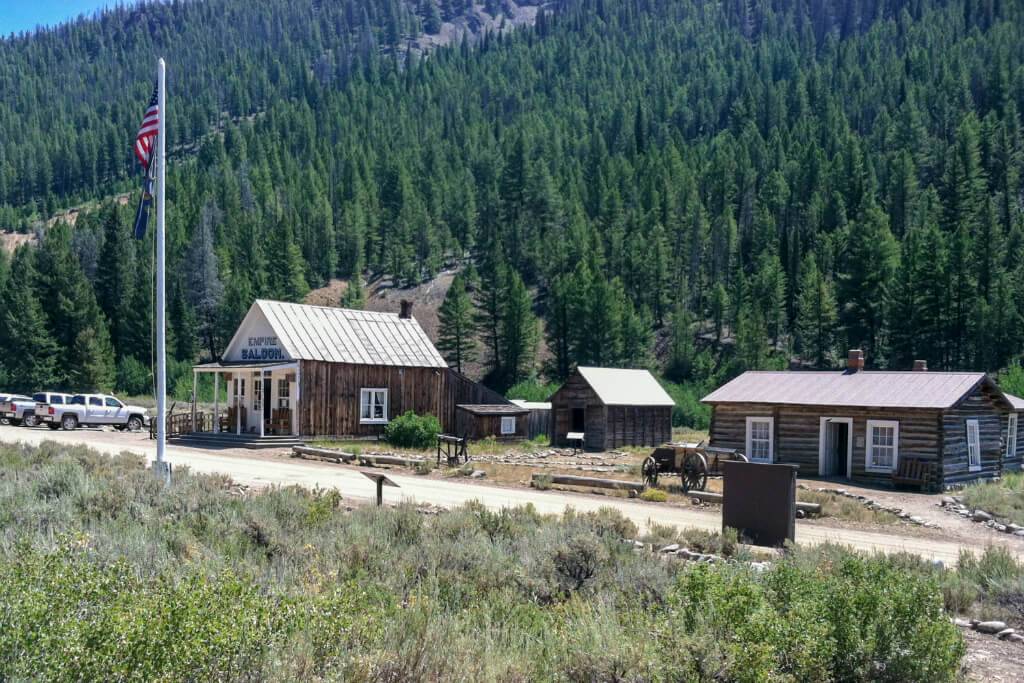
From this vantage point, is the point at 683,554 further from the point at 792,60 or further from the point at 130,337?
the point at 792,60

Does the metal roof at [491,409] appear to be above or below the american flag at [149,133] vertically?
below

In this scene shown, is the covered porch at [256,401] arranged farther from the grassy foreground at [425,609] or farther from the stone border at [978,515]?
the grassy foreground at [425,609]

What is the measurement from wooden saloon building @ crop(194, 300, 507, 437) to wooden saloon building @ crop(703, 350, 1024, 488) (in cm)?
1345

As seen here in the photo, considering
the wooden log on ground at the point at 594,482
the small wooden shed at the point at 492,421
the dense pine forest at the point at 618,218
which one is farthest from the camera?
the dense pine forest at the point at 618,218

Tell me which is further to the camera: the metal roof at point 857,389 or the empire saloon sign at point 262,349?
the empire saloon sign at point 262,349

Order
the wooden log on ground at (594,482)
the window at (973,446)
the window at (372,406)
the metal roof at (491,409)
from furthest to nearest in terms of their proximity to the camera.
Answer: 1. the metal roof at (491,409)
2. the window at (372,406)
3. the window at (973,446)
4. the wooden log on ground at (594,482)

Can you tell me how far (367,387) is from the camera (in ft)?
117

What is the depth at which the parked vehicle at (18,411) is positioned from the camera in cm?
3641

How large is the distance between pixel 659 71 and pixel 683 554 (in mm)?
168520

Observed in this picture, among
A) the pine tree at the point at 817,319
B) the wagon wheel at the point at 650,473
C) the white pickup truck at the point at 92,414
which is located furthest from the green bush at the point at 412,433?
the pine tree at the point at 817,319

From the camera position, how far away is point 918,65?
129 metres

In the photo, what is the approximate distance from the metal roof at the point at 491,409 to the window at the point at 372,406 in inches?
132

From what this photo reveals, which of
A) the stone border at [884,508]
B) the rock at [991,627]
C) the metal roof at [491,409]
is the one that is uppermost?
the rock at [991,627]

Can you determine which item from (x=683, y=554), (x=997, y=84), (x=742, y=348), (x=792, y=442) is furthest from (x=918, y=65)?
(x=683, y=554)
